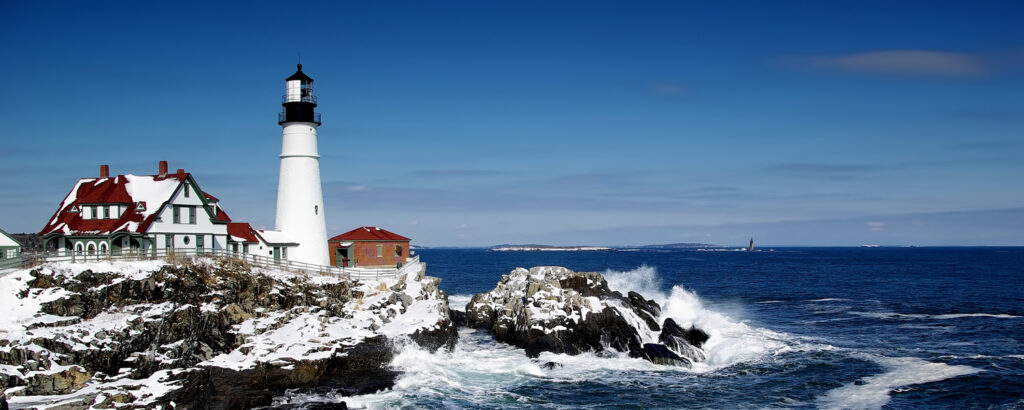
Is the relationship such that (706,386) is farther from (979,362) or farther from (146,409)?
(146,409)

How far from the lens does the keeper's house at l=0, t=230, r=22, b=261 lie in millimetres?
34688

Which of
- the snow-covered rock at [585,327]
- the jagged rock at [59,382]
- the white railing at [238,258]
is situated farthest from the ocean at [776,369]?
the jagged rock at [59,382]

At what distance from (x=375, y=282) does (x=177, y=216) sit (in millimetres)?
11549

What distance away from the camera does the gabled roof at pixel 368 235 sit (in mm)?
49906

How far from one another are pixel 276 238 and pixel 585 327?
798 inches

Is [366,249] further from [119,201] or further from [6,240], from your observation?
[6,240]

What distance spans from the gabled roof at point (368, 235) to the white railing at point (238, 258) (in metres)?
3.86

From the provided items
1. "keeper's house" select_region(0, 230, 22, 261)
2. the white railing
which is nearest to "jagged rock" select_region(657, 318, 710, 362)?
the white railing

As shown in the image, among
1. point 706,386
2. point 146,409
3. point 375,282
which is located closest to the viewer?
point 146,409

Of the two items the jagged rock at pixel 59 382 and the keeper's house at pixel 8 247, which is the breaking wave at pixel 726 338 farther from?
the keeper's house at pixel 8 247

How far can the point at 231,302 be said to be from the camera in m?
32.6

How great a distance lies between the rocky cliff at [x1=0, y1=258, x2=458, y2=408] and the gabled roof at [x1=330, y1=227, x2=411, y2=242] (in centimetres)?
1306

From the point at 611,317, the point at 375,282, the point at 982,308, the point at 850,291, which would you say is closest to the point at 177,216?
the point at 375,282

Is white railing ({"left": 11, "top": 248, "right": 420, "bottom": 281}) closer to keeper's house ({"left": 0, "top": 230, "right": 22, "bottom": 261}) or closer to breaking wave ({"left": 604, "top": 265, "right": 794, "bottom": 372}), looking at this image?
keeper's house ({"left": 0, "top": 230, "right": 22, "bottom": 261})
